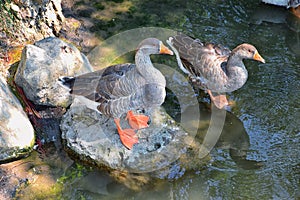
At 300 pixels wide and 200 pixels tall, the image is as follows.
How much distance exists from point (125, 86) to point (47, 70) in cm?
137

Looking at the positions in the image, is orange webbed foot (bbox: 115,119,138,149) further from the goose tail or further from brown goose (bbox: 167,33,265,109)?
brown goose (bbox: 167,33,265,109)

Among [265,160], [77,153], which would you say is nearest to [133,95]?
[77,153]

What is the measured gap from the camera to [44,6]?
6.28m

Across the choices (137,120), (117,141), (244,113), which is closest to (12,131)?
(117,141)

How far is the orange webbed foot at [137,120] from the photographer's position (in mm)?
5332

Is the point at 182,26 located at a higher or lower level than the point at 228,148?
higher

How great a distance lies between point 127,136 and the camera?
5.14m

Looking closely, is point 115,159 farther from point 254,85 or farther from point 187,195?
point 254,85


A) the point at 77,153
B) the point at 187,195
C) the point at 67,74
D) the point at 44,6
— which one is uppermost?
the point at 44,6

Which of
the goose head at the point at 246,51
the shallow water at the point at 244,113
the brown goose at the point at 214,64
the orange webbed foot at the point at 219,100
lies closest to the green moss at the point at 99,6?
the shallow water at the point at 244,113

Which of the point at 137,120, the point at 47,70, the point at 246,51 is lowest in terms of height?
the point at 137,120

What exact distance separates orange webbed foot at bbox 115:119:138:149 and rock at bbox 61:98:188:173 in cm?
7

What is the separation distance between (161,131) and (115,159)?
0.79 meters

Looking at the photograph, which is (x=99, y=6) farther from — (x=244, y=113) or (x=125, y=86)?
(x=244, y=113)
